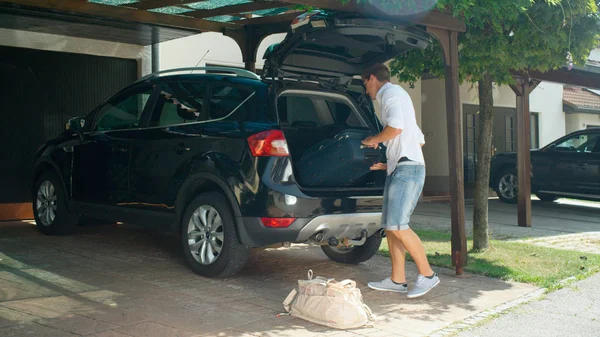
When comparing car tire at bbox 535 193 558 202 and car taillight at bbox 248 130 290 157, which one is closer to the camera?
car taillight at bbox 248 130 290 157

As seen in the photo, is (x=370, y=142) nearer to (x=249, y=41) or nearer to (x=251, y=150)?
(x=251, y=150)

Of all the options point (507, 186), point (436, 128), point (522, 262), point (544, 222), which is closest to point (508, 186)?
point (507, 186)

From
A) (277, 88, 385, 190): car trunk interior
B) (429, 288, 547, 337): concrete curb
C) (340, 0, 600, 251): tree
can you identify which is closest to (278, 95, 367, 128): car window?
(277, 88, 385, 190): car trunk interior

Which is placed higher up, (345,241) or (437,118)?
(437,118)

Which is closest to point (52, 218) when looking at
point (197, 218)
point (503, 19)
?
point (197, 218)

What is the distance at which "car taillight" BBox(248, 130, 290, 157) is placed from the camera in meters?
6.34

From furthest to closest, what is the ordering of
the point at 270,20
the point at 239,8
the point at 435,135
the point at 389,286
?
Answer: 1. the point at 435,135
2. the point at 270,20
3. the point at 239,8
4. the point at 389,286

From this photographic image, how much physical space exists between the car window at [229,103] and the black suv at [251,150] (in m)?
0.01

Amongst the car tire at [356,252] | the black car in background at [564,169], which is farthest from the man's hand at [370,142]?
the black car in background at [564,169]

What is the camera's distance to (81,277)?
6.71 meters

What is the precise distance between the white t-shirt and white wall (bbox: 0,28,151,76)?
19.7ft

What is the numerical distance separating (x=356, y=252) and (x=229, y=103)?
7.06ft

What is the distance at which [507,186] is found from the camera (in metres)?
16.5

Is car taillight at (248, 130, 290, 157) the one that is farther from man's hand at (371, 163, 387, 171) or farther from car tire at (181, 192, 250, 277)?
man's hand at (371, 163, 387, 171)
